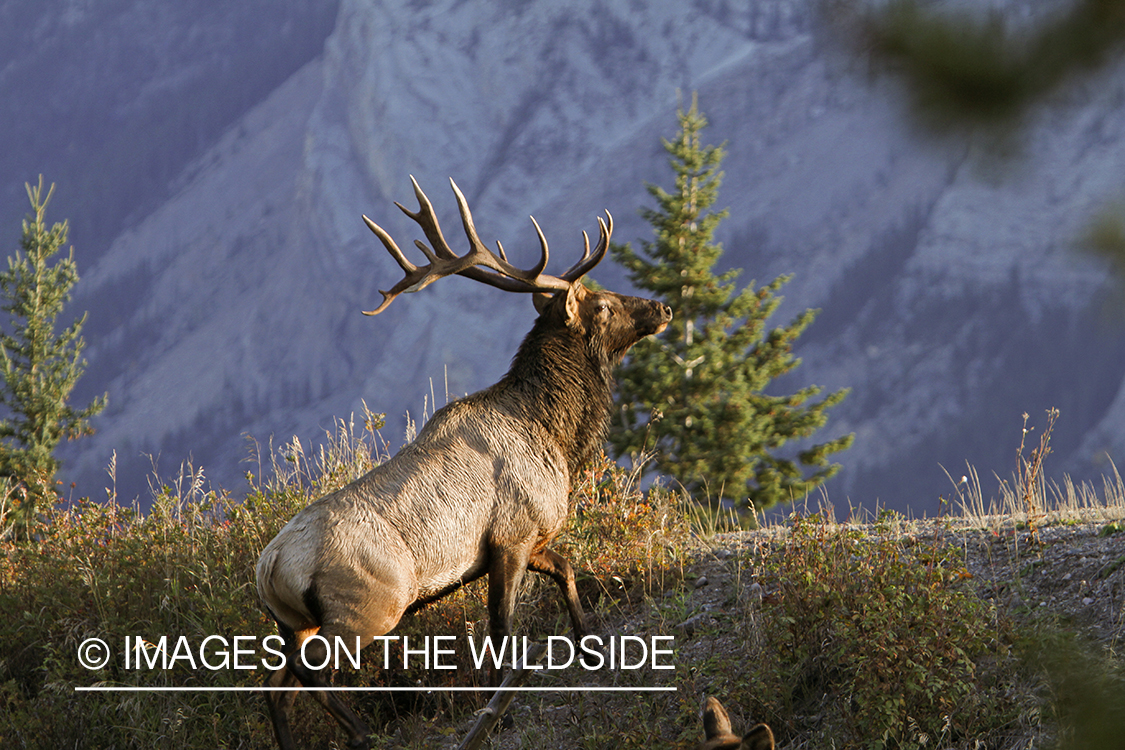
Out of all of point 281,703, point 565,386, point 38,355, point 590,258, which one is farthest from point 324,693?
point 38,355

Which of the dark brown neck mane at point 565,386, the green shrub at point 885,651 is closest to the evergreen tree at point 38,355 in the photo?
the dark brown neck mane at point 565,386

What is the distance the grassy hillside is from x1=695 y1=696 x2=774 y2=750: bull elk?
1.34 metres

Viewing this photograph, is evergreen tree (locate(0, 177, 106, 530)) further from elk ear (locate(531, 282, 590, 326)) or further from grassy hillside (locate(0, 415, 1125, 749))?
elk ear (locate(531, 282, 590, 326))

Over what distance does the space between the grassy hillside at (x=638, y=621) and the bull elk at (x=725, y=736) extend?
134 centimetres

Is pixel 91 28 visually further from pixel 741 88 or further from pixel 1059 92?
pixel 1059 92

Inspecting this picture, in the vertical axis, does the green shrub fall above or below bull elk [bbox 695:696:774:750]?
above

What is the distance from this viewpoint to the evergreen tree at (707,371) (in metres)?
24.2

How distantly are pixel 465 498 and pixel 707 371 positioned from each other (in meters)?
19.9

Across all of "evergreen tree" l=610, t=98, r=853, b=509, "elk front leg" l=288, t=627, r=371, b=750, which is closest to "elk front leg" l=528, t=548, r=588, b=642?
"elk front leg" l=288, t=627, r=371, b=750

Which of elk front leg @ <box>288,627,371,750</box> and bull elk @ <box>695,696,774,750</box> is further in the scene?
elk front leg @ <box>288,627,371,750</box>

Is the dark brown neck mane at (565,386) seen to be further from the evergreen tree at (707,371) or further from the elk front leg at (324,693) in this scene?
→ the evergreen tree at (707,371)

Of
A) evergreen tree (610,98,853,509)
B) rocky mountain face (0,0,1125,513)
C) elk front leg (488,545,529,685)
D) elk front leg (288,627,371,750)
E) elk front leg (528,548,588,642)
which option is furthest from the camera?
rocky mountain face (0,0,1125,513)

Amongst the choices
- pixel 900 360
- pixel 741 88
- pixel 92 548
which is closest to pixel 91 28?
pixel 741 88

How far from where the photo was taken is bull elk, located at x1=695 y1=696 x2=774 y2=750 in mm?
3520
